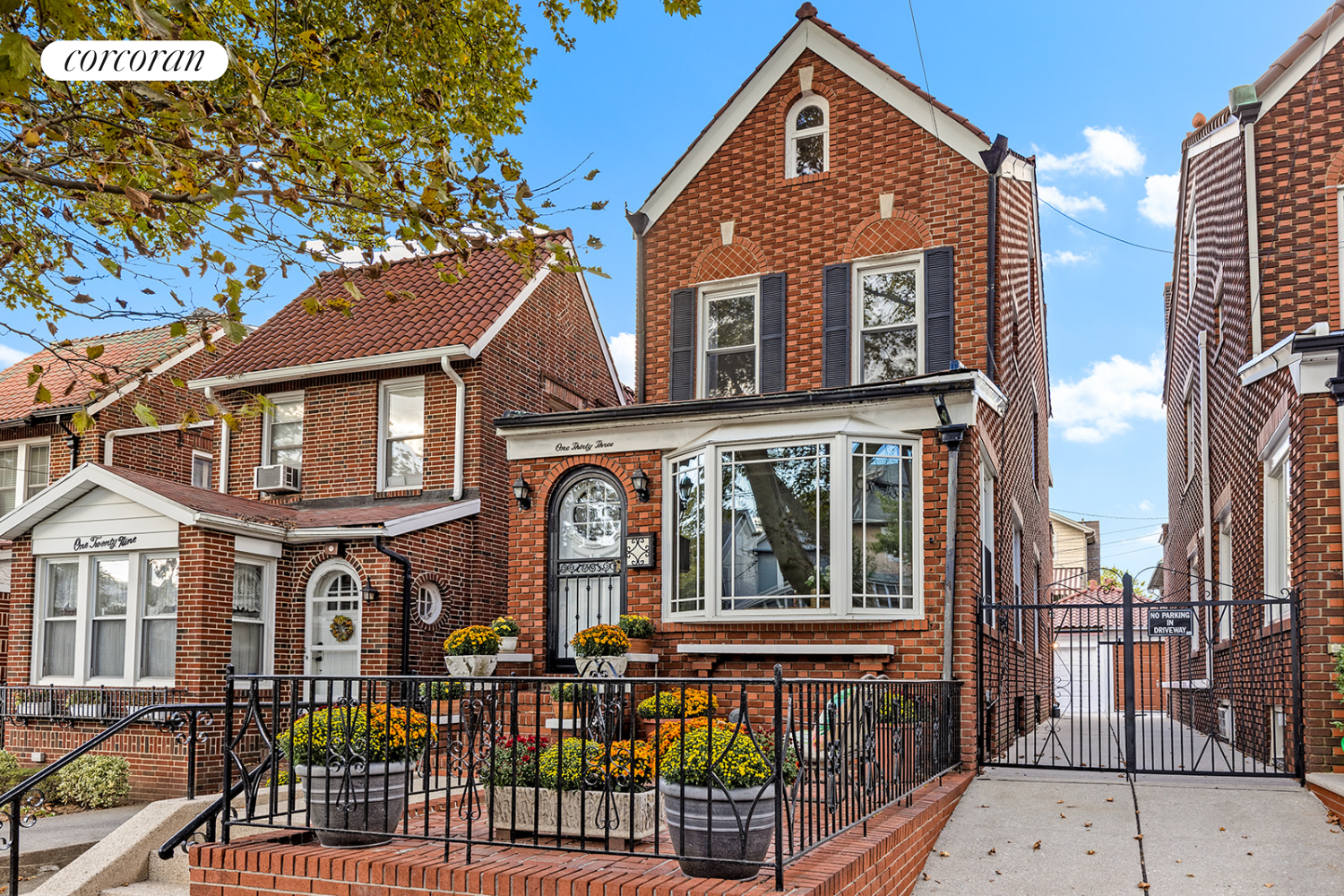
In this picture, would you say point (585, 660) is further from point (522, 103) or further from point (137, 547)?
point (522, 103)

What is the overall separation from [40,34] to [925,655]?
8.63m

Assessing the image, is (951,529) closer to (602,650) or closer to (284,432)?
(602,650)

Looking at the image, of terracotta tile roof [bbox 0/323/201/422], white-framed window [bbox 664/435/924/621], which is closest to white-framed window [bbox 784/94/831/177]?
white-framed window [bbox 664/435/924/621]

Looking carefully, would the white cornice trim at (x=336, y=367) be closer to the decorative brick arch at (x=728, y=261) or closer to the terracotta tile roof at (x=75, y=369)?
the terracotta tile roof at (x=75, y=369)

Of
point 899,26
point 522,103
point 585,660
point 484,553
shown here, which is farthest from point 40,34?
point 484,553

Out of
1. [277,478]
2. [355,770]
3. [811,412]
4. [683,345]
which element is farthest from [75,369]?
[355,770]

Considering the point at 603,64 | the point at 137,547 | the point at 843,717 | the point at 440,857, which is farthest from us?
the point at 137,547

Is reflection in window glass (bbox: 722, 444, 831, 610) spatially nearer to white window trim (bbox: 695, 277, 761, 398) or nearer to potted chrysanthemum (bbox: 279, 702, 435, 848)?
white window trim (bbox: 695, 277, 761, 398)

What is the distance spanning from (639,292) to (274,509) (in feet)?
20.0

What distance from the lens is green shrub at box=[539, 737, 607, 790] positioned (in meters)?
6.86

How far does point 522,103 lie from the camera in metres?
15.4

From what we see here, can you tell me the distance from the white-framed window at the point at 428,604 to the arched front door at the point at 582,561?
9.95 feet

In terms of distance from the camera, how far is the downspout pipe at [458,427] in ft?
55.2

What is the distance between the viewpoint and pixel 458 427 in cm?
1695
